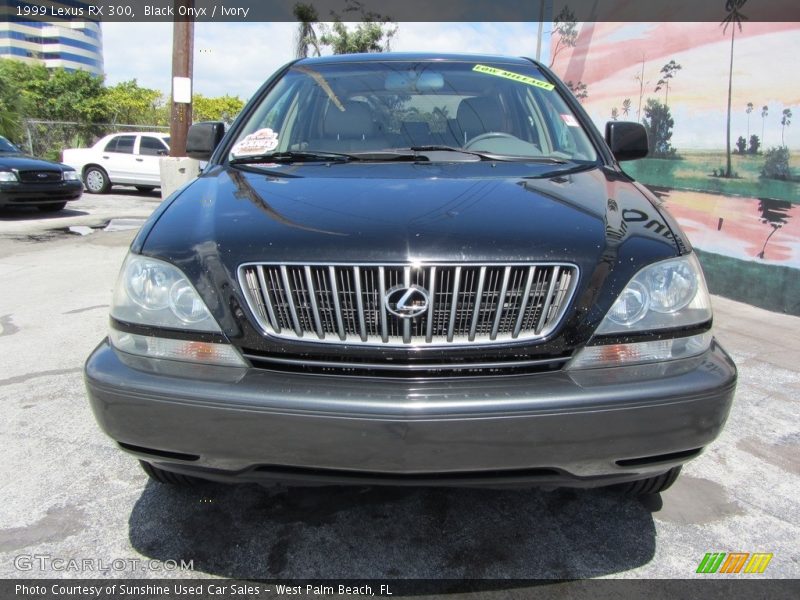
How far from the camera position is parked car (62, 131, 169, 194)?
15.4 m

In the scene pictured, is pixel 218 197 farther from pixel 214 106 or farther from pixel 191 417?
pixel 214 106

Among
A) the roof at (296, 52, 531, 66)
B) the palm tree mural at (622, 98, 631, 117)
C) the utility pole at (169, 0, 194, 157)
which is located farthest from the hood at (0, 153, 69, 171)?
the palm tree mural at (622, 98, 631, 117)

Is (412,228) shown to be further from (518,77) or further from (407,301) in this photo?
(518,77)

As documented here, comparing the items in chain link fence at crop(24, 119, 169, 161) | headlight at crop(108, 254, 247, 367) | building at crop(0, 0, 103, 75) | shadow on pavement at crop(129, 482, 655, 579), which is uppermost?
building at crop(0, 0, 103, 75)

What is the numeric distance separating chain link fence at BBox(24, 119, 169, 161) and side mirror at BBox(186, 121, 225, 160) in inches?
798

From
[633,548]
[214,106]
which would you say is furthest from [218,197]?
[214,106]

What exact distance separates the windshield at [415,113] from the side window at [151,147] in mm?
13358

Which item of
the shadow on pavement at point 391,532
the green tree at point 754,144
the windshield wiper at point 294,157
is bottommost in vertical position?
the shadow on pavement at point 391,532

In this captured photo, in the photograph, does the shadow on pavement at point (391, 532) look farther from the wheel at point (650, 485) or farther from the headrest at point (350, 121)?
the headrest at point (350, 121)

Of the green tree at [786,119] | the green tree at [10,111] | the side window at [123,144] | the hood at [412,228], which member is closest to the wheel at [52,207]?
the side window at [123,144]

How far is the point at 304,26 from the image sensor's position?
26625 millimetres

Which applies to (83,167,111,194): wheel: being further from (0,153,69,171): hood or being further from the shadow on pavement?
the shadow on pavement

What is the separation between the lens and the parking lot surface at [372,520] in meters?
2.07

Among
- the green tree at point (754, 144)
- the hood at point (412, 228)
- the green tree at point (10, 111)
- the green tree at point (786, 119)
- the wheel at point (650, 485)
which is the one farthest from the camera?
the green tree at point (10, 111)
